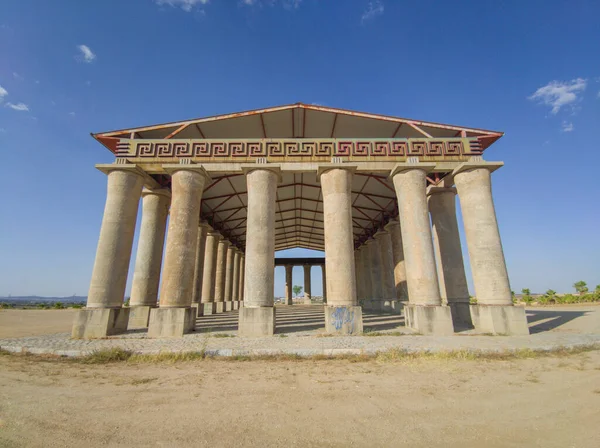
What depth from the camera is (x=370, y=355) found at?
677 centimetres

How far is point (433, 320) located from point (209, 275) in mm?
17146

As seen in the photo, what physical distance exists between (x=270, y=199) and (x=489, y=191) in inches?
384

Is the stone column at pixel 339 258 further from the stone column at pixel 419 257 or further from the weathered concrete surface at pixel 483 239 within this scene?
the weathered concrete surface at pixel 483 239

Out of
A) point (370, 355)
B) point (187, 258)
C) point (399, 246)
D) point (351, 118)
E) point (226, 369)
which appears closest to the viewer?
point (226, 369)

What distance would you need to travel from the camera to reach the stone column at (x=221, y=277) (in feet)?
76.8

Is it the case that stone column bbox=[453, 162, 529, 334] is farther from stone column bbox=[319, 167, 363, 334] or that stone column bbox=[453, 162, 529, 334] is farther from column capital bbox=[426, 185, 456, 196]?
stone column bbox=[319, 167, 363, 334]

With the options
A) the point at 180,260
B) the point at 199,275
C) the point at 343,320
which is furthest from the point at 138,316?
the point at 343,320

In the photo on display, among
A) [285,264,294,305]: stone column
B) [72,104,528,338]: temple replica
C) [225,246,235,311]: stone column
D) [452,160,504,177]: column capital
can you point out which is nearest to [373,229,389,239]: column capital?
[72,104,528,338]: temple replica

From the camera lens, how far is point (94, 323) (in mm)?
9852

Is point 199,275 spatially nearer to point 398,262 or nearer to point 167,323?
point 167,323

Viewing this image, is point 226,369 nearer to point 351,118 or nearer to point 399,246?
point 351,118

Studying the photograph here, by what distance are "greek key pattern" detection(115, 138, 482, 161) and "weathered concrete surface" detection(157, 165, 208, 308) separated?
1.24 metres

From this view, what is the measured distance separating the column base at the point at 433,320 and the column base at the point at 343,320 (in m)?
2.28

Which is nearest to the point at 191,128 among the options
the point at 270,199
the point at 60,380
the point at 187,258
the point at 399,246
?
the point at 270,199
